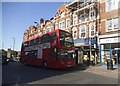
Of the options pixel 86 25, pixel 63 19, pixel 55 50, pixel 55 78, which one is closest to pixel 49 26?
pixel 63 19

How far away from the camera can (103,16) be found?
28641 mm

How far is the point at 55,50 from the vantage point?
69.8 ft

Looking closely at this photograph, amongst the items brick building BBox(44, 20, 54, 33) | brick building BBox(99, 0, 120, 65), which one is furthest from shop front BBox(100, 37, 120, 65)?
brick building BBox(44, 20, 54, 33)

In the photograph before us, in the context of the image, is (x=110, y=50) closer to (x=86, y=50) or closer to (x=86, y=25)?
(x=86, y=50)

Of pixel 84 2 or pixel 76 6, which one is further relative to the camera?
pixel 76 6

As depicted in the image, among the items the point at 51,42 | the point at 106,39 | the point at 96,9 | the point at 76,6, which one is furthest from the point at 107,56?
the point at 76,6

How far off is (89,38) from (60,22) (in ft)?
35.2

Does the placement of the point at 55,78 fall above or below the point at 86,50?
below

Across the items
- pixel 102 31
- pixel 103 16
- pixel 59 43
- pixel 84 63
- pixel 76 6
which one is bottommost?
pixel 84 63

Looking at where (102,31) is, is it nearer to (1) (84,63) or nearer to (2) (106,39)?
(2) (106,39)

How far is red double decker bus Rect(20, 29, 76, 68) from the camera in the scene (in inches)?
835

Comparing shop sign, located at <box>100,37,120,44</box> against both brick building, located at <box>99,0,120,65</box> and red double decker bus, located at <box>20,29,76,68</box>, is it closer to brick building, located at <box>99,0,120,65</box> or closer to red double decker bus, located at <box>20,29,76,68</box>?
brick building, located at <box>99,0,120,65</box>

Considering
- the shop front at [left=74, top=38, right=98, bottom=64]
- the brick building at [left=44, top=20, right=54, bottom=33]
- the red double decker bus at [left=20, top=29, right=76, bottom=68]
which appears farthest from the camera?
the brick building at [left=44, top=20, right=54, bottom=33]

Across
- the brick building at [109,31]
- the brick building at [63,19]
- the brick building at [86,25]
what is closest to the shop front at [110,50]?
the brick building at [109,31]
